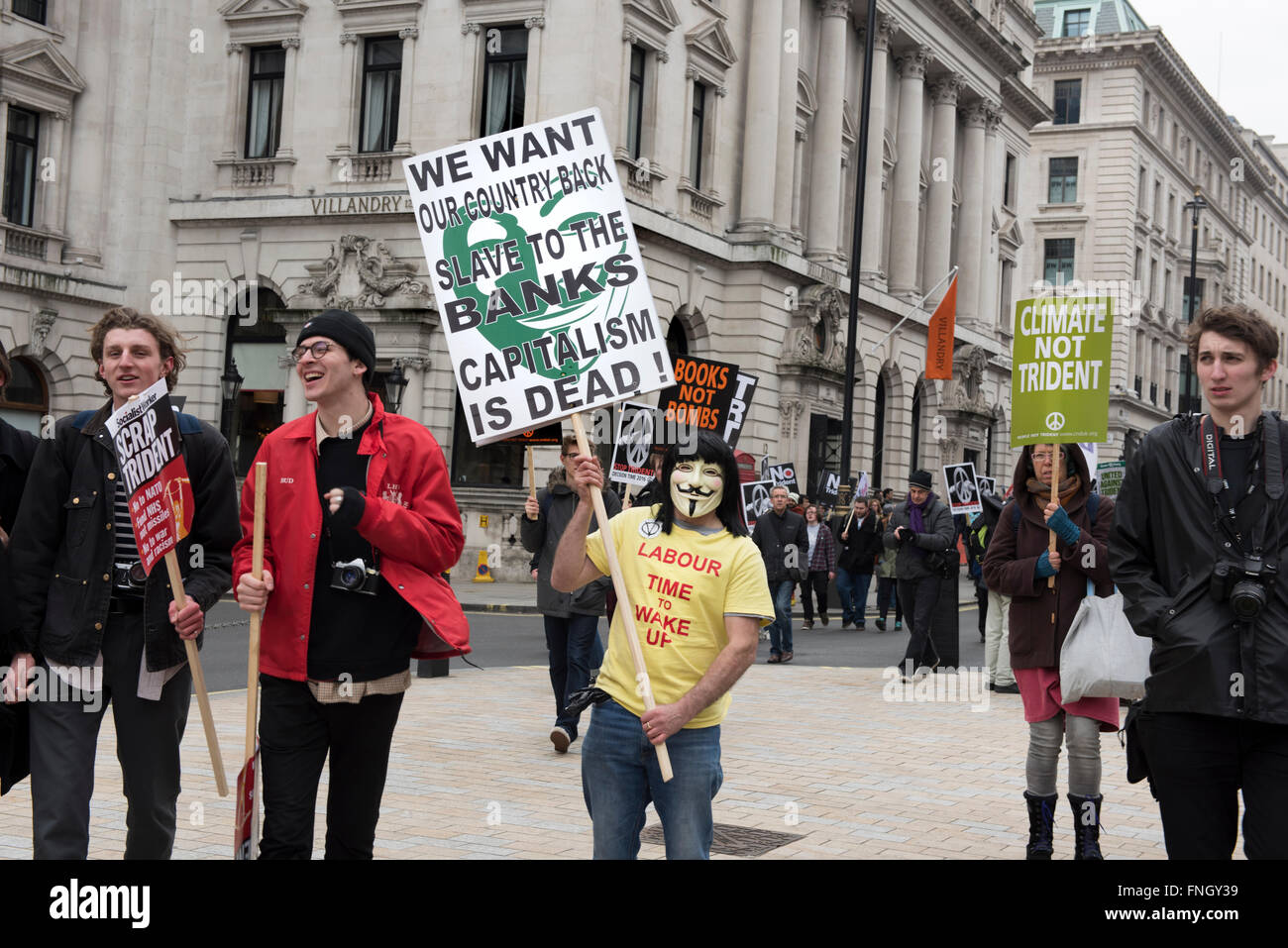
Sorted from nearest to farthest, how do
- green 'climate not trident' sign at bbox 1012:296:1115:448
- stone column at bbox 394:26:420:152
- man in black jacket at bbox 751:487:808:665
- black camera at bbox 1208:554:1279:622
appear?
black camera at bbox 1208:554:1279:622 → green 'climate not trident' sign at bbox 1012:296:1115:448 → man in black jacket at bbox 751:487:808:665 → stone column at bbox 394:26:420:152

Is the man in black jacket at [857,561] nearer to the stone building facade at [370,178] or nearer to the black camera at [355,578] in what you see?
the stone building facade at [370,178]

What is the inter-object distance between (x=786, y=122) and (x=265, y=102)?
12607 mm

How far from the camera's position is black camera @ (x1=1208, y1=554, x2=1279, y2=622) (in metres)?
4.08

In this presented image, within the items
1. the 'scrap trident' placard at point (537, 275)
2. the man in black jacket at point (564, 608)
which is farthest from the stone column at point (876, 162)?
the 'scrap trident' placard at point (537, 275)

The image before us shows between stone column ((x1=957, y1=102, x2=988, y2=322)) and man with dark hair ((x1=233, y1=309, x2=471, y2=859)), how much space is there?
47.2m

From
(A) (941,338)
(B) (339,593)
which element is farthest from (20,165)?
(B) (339,593)

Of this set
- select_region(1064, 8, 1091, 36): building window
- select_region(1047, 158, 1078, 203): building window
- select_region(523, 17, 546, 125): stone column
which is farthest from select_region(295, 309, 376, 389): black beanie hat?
select_region(1064, 8, 1091, 36): building window

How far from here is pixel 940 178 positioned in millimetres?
47375

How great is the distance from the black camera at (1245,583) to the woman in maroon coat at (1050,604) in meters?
2.79

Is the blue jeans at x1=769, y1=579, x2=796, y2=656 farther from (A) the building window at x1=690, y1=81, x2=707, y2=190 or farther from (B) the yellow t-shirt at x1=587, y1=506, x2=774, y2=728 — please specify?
(A) the building window at x1=690, y1=81, x2=707, y2=190

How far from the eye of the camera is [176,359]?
5230mm

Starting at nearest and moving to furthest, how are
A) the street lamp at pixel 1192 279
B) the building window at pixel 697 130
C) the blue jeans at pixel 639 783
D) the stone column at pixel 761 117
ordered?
the blue jeans at pixel 639 783, the building window at pixel 697 130, the stone column at pixel 761 117, the street lamp at pixel 1192 279

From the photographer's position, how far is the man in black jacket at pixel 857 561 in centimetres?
2287

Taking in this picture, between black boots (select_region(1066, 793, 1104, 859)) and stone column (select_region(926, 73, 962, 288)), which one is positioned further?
stone column (select_region(926, 73, 962, 288))
